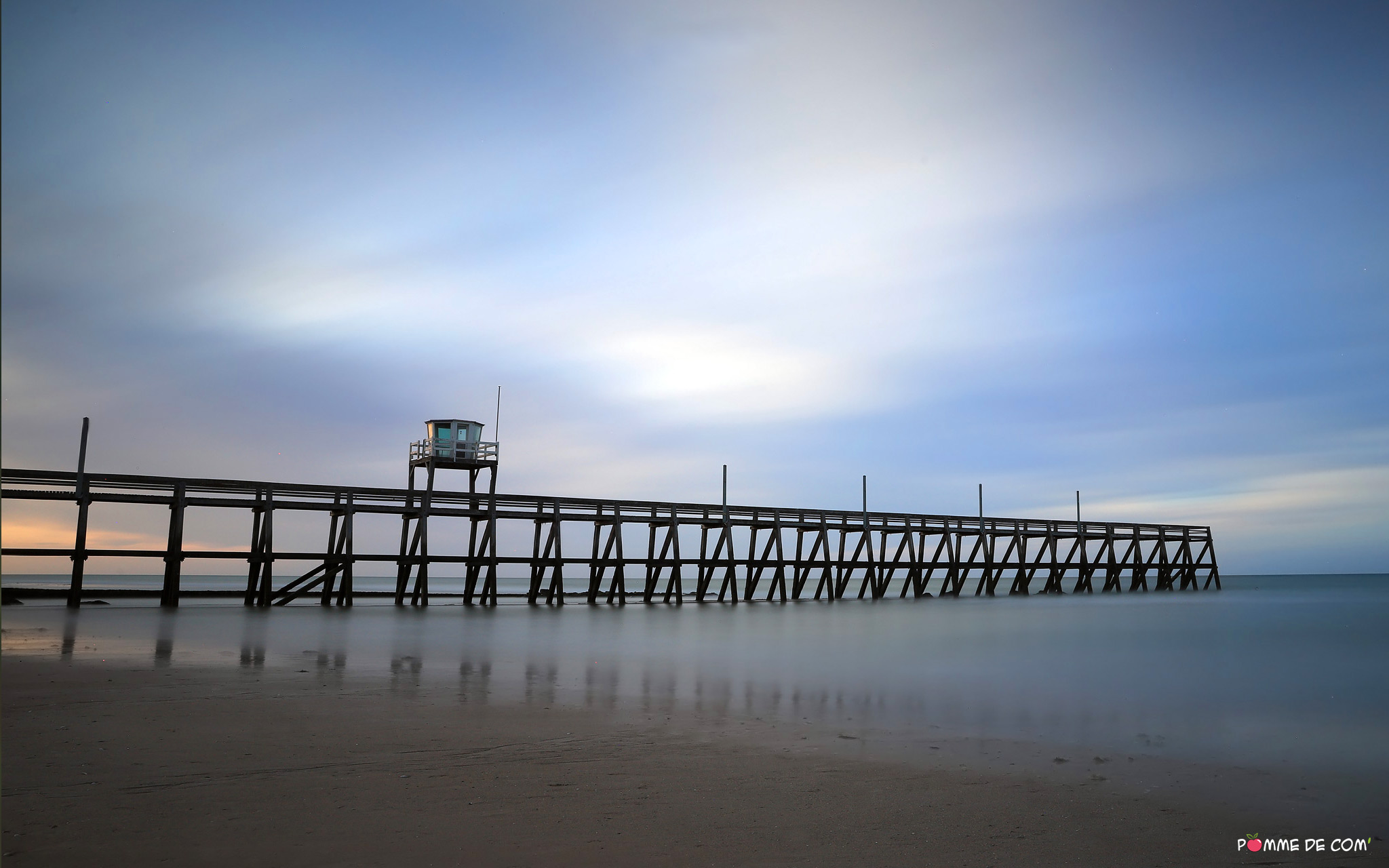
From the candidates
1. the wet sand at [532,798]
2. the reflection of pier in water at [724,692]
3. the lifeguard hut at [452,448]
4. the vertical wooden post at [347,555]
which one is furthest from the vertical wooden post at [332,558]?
the wet sand at [532,798]

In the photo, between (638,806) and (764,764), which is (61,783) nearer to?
(638,806)

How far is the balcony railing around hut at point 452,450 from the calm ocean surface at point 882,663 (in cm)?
675

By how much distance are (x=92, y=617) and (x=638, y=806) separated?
16374 millimetres

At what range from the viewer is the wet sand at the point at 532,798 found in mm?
3527

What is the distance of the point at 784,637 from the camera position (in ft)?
51.5

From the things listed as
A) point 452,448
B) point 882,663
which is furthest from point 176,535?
point 882,663

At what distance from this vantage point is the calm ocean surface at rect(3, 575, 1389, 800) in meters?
7.23

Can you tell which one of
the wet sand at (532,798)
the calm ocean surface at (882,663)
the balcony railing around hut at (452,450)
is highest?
the balcony railing around hut at (452,450)

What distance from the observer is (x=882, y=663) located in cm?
1179

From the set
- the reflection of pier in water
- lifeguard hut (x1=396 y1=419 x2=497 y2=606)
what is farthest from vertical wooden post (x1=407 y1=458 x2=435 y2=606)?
the reflection of pier in water

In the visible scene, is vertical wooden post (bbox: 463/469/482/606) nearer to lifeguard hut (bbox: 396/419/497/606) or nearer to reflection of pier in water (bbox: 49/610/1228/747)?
lifeguard hut (bbox: 396/419/497/606)

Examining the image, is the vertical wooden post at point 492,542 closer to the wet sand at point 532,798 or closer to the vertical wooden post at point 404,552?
the vertical wooden post at point 404,552

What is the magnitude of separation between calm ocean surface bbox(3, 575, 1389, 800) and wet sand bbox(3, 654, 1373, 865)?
1577 mm

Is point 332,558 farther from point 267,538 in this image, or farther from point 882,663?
point 882,663
